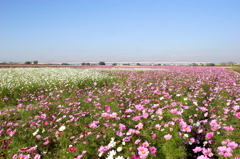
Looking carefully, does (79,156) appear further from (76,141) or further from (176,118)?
(176,118)

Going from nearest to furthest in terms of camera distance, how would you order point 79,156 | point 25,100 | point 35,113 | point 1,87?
point 79,156
point 35,113
point 25,100
point 1,87

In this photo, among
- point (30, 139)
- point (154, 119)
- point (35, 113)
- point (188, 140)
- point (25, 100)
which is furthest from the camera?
point (25, 100)

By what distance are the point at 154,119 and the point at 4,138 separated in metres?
3.80

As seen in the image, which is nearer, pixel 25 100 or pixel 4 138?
pixel 4 138

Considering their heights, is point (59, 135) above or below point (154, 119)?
below

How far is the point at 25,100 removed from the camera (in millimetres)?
A: 7738

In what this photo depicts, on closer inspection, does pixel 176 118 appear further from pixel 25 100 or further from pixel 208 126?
pixel 25 100

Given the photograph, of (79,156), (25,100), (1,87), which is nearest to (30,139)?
(79,156)

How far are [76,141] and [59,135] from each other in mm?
695

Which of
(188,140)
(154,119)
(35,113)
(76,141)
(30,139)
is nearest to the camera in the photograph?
(188,140)

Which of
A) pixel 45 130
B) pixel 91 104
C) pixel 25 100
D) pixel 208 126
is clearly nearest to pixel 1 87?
pixel 25 100

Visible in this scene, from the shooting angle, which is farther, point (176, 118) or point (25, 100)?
point (25, 100)

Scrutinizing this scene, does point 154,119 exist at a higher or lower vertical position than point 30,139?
higher

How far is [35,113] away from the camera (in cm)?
583
